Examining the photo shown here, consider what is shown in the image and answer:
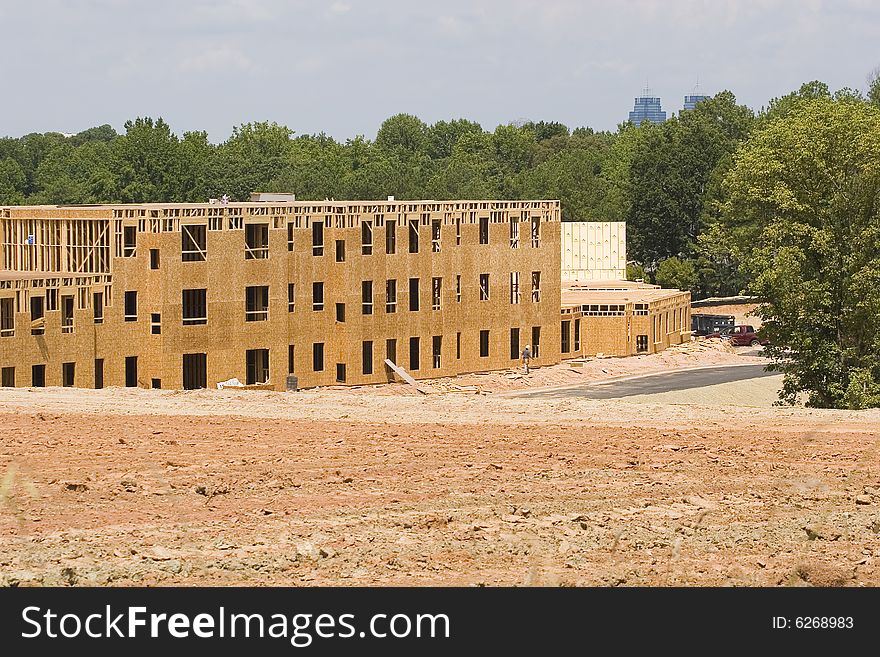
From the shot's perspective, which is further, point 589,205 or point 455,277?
point 589,205

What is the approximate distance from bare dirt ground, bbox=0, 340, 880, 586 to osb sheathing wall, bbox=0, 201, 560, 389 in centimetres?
2607

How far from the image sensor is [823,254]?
5066 centimetres

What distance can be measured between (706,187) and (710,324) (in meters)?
25.7

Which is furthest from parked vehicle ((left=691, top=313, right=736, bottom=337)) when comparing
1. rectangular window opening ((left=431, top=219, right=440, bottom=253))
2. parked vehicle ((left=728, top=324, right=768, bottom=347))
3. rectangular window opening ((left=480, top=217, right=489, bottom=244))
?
rectangular window opening ((left=431, top=219, right=440, bottom=253))

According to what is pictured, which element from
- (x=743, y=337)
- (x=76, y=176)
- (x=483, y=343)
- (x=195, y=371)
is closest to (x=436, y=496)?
(x=195, y=371)

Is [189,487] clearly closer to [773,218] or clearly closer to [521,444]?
[521,444]

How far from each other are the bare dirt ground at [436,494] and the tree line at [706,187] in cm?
1706

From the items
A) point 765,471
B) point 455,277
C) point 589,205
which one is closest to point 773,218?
point 455,277

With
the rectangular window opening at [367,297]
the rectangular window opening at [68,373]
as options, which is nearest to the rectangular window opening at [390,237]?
the rectangular window opening at [367,297]

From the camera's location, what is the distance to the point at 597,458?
90.7 ft

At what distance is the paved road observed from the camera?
70294 mm

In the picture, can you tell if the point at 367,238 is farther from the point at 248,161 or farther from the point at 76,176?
the point at 76,176

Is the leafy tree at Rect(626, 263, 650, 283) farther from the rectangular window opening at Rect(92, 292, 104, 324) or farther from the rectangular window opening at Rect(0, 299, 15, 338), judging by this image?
the rectangular window opening at Rect(0, 299, 15, 338)

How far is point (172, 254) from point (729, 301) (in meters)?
66.6
